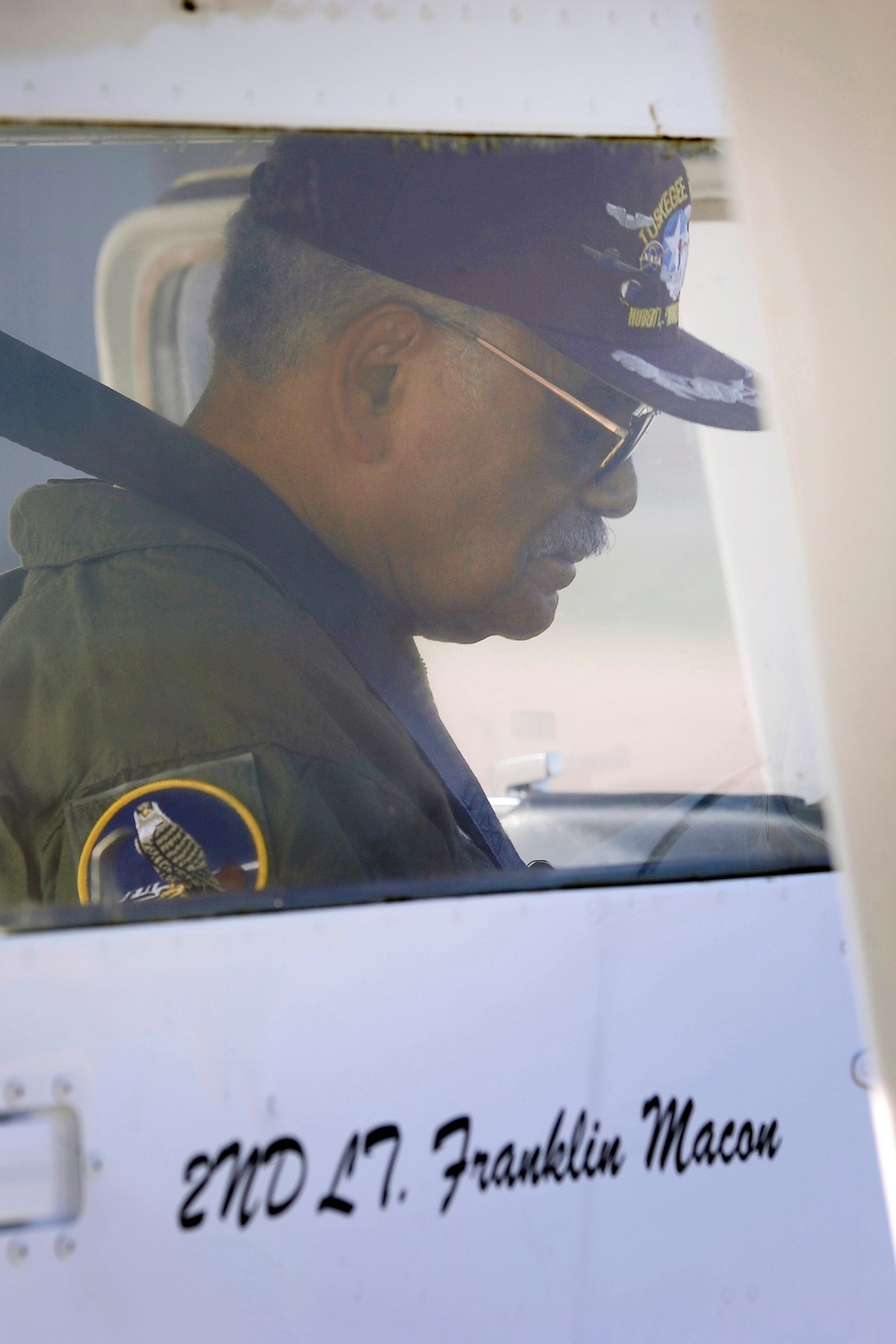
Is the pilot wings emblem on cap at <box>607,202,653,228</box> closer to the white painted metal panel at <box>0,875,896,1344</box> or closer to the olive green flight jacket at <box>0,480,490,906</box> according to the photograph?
the olive green flight jacket at <box>0,480,490,906</box>

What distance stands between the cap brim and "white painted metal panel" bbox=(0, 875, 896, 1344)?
578mm

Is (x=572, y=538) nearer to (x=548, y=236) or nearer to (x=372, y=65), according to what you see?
(x=548, y=236)

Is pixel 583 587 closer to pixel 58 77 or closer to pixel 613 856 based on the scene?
pixel 613 856

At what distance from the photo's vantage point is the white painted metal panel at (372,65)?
3.80 ft

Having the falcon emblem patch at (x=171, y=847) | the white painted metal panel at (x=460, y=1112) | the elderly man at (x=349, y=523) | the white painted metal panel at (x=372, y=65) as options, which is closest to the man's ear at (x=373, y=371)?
the elderly man at (x=349, y=523)

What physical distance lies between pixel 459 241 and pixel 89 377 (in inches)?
19.0

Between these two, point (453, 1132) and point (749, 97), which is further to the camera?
point (453, 1132)

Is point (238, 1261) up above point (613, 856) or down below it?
below

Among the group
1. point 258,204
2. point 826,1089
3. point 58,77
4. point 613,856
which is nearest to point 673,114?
point 258,204

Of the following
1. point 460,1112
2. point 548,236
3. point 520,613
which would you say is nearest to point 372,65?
point 548,236

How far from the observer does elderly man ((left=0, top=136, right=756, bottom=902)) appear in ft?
4.13

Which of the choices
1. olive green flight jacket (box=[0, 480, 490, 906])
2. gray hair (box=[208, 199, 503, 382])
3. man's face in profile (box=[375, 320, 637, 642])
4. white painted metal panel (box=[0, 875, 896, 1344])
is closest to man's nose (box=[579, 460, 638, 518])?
man's face in profile (box=[375, 320, 637, 642])

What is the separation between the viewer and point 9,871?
4.22ft

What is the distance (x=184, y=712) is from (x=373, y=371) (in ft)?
1.71
